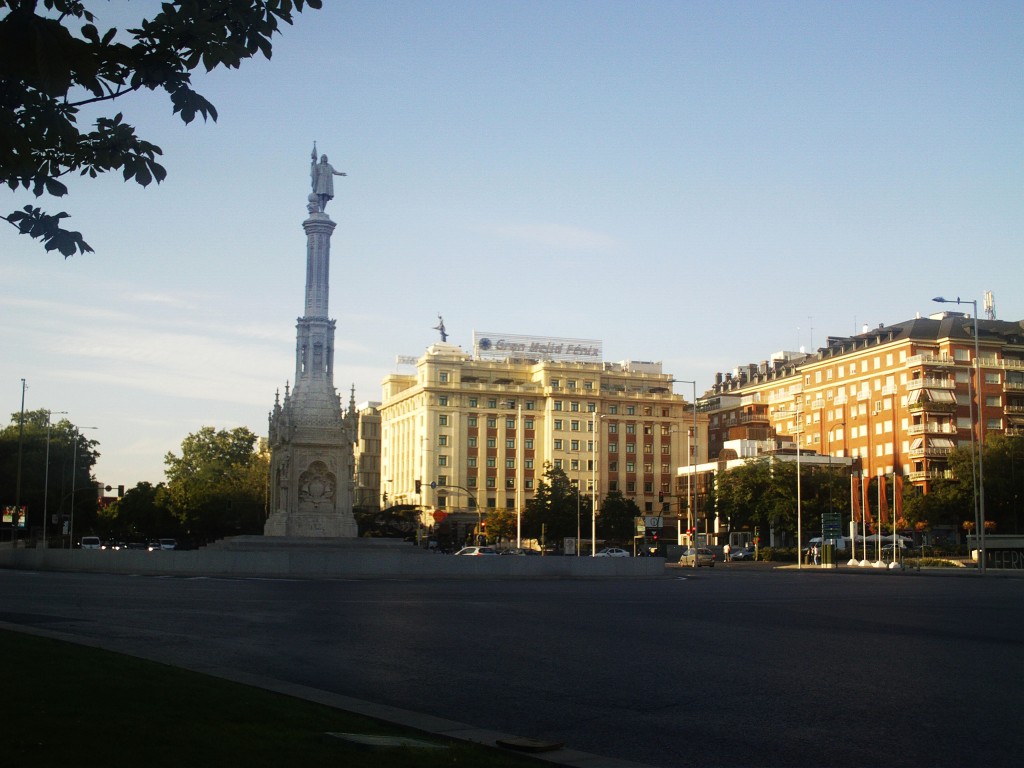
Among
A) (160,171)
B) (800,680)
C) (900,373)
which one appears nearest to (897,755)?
(800,680)

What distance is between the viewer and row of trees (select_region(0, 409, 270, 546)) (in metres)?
88.5

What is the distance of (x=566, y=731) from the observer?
984 cm

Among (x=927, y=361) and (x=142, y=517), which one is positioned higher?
(x=927, y=361)

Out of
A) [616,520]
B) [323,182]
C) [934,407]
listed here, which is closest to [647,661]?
[323,182]

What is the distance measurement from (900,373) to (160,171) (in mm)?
108089

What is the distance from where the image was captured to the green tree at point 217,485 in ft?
331

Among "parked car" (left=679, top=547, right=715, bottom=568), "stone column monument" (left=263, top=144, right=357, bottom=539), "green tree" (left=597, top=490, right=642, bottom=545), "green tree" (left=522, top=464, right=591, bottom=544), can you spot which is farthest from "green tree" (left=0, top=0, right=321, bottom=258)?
"green tree" (left=597, top=490, right=642, bottom=545)

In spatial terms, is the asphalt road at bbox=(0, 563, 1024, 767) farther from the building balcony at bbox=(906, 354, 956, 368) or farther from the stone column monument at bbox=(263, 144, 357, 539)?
the building balcony at bbox=(906, 354, 956, 368)

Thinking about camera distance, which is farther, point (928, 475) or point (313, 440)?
point (928, 475)

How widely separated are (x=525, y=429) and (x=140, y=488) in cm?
4153

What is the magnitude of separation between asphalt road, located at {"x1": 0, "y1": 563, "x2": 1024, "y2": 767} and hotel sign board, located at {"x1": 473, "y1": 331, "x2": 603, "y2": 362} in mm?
100600

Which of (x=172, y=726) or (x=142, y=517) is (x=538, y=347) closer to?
(x=142, y=517)

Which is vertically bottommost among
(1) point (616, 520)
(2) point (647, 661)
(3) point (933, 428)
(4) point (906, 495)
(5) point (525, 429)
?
(2) point (647, 661)

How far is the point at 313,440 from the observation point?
52.7 metres
